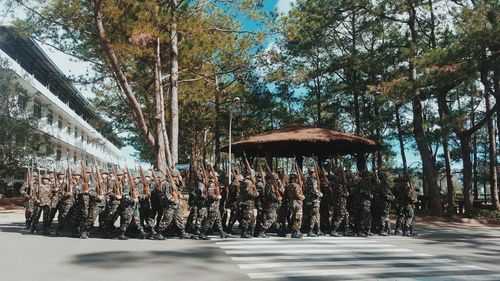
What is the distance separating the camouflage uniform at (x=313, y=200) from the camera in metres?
10.7

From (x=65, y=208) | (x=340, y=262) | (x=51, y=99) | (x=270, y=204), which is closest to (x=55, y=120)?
(x=51, y=99)

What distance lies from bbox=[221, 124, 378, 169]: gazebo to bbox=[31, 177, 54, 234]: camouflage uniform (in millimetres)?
7901

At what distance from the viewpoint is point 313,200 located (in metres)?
10.7

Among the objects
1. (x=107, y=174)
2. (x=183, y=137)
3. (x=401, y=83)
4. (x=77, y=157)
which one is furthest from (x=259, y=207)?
(x=77, y=157)

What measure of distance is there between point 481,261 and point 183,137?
28848 millimetres

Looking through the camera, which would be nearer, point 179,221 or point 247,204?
point 247,204

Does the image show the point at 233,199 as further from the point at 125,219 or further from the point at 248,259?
the point at 248,259

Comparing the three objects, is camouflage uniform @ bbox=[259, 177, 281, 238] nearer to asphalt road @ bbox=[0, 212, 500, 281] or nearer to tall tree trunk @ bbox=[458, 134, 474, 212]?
asphalt road @ bbox=[0, 212, 500, 281]

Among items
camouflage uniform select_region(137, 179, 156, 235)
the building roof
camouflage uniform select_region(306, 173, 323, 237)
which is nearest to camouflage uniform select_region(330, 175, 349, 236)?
camouflage uniform select_region(306, 173, 323, 237)

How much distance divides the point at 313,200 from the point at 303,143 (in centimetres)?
615

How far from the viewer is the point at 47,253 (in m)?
7.91

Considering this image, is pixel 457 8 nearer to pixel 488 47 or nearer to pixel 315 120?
pixel 488 47

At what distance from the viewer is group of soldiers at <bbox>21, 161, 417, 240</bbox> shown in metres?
10.2

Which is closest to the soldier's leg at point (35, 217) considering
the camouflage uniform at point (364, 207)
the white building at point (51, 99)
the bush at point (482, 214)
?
the camouflage uniform at point (364, 207)
